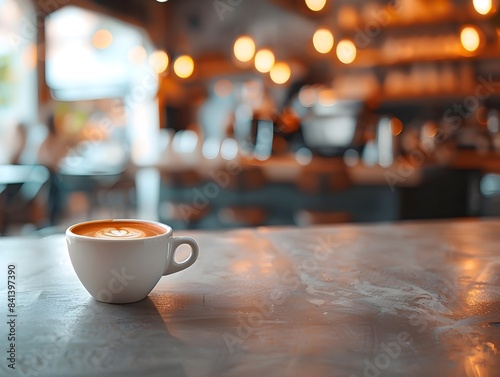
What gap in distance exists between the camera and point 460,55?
5.36 metres

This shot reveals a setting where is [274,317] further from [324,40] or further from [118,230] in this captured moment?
[324,40]

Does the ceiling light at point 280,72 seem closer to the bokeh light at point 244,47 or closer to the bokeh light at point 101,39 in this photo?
the bokeh light at point 244,47

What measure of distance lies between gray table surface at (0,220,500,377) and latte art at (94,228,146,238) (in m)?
0.09

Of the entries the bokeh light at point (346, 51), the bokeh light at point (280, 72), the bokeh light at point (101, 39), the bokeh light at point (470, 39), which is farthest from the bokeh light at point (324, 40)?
the bokeh light at point (101, 39)

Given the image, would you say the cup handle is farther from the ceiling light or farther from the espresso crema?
the ceiling light

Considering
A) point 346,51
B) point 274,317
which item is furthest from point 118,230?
point 346,51

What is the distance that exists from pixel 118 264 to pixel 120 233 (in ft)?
0.22

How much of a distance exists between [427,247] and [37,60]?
6.21 metres

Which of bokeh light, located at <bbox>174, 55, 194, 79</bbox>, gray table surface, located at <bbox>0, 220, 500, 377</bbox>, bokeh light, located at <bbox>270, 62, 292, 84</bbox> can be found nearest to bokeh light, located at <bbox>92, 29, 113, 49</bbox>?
bokeh light, located at <bbox>174, 55, 194, 79</bbox>

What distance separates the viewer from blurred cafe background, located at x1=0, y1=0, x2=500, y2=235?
4.03 metres

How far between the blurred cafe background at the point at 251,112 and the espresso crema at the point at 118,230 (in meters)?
2.98

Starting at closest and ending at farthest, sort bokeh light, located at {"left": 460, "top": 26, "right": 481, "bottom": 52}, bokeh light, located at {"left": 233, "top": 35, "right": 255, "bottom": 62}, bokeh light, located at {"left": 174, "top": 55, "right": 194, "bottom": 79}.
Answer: bokeh light, located at {"left": 460, "top": 26, "right": 481, "bottom": 52} → bokeh light, located at {"left": 233, "top": 35, "right": 255, "bottom": 62} → bokeh light, located at {"left": 174, "top": 55, "right": 194, "bottom": 79}

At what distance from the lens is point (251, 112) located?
6.64 m

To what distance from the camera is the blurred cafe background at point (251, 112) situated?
159 inches
